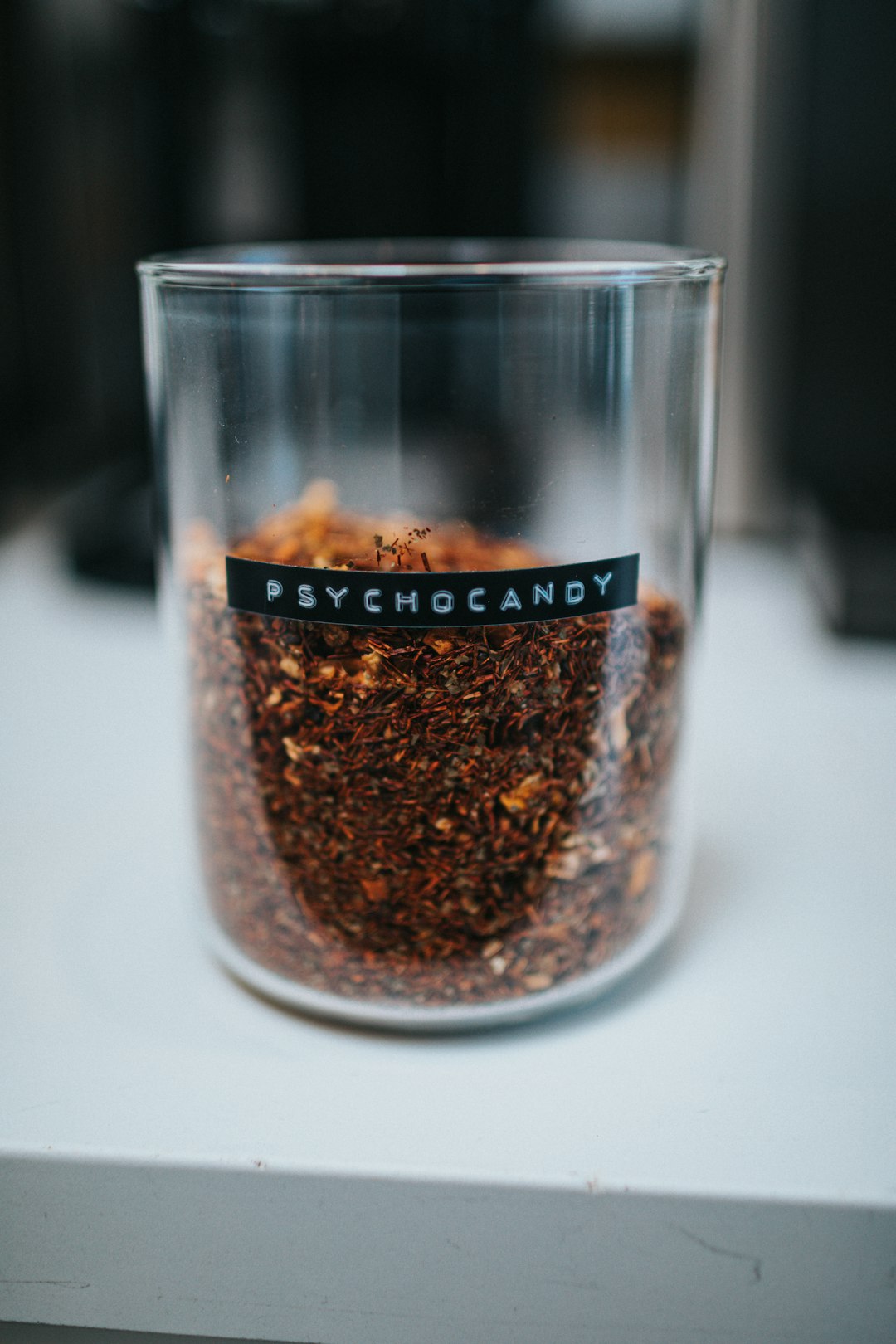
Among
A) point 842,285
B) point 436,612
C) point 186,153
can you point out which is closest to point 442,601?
point 436,612

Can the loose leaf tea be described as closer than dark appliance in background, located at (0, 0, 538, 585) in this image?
Yes

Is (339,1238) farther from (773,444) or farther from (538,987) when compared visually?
(773,444)

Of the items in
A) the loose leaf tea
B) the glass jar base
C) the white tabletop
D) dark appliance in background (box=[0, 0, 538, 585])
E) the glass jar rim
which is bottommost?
the white tabletop

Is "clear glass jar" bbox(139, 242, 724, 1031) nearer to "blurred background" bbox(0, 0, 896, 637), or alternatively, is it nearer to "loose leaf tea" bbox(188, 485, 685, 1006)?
"loose leaf tea" bbox(188, 485, 685, 1006)

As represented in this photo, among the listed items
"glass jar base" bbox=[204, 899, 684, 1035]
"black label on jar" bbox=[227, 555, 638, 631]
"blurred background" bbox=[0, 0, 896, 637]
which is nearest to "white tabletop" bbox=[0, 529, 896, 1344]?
"glass jar base" bbox=[204, 899, 684, 1035]

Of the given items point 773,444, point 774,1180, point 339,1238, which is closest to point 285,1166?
point 339,1238

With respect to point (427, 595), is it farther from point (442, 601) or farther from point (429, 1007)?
point (429, 1007)

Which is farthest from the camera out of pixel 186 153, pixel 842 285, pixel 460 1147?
pixel 186 153
